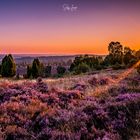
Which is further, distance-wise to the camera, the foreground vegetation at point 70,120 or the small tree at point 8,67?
the small tree at point 8,67

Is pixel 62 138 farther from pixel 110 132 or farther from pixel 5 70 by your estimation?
pixel 5 70

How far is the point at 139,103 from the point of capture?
12172 mm

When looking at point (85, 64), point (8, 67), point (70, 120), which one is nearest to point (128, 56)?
point (85, 64)

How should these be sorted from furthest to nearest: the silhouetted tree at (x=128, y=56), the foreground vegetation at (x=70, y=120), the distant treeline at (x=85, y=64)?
the silhouetted tree at (x=128, y=56) → the distant treeline at (x=85, y=64) → the foreground vegetation at (x=70, y=120)

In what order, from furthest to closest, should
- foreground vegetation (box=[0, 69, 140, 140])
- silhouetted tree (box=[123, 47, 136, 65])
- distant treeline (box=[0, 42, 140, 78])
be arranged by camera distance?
silhouetted tree (box=[123, 47, 136, 65]), distant treeline (box=[0, 42, 140, 78]), foreground vegetation (box=[0, 69, 140, 140])

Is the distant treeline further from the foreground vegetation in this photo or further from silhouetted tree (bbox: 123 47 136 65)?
the foreground vegetation

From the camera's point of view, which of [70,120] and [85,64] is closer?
[70,120]

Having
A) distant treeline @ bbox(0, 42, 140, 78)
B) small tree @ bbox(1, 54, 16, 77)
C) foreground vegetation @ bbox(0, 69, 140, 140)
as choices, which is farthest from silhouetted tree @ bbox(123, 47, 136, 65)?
foreground vegetation @ bbox(0, 69, 140, 140)

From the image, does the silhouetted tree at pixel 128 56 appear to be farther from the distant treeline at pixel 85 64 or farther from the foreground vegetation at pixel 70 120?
the foreground vegetation at pixel 70 120

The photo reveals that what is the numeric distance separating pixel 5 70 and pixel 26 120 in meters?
65.1

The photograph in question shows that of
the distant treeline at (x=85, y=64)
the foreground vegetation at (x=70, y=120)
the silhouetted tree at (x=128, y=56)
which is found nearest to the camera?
the foreground vegetation at (x=70, y=120)

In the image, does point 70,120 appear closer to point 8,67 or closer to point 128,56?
point 8,67

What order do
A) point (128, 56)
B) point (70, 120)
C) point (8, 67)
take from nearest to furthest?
point (70, 120) < point (8, 67) < point (128, 56)

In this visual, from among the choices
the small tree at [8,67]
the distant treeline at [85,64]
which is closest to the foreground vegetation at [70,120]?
the distant treeline at [85,64]
